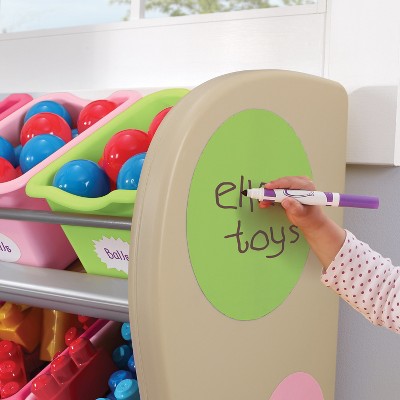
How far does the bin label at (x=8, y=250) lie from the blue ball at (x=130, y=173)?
21 cm

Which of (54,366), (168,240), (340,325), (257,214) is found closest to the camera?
(168,240)

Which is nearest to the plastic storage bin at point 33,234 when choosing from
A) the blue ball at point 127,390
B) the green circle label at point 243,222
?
the blue ball at point 127,390

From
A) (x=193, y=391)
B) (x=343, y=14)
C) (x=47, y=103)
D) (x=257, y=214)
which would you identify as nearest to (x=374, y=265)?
(x=257, y=214)

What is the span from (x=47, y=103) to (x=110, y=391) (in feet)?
1.58

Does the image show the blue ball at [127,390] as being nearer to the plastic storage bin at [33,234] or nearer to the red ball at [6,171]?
the plastic storage bin at [33,234]

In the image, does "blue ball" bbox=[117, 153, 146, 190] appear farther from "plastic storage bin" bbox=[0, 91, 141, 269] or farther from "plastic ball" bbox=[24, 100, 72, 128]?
"plastic ball" bbox=[24, 100, 72, 128]

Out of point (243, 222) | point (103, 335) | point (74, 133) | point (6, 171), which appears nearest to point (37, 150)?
point (6, 171)

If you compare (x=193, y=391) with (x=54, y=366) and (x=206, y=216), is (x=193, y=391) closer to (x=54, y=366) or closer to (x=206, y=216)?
(x=206, y=216)

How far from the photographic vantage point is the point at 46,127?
1.03 meters

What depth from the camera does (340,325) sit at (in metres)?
1.05

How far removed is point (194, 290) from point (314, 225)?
7.7 inches

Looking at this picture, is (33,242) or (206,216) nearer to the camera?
(206,216)

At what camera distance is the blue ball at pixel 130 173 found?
822 mm

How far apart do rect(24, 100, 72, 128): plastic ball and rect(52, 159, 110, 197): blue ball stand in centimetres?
26
